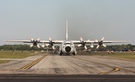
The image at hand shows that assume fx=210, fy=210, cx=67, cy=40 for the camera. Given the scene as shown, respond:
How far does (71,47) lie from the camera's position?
55.1 meters

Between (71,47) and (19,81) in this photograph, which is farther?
(71,47)

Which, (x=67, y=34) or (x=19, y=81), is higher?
(x=67, y=34)

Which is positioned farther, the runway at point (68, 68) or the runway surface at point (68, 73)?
the runway at point (68, 68)

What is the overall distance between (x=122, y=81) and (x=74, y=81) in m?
2.78

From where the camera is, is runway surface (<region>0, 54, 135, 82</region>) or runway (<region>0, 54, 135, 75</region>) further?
runway (<region>0, 54, 135, 75</region>)

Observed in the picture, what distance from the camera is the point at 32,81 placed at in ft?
39.0

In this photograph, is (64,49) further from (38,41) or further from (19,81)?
(19,81)

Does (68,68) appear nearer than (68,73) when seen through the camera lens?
No

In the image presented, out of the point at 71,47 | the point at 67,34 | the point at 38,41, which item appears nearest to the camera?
the point at 71,47

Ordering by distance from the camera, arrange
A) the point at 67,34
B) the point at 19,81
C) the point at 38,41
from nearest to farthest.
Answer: the point at 19,81, the point at 38,41, the point at 67,34

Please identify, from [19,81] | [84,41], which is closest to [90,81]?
[19,81]

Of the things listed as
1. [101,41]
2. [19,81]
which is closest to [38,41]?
[101,41]

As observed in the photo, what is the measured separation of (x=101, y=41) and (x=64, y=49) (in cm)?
1549

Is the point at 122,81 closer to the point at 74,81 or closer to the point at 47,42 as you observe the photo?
the point at 74,81
